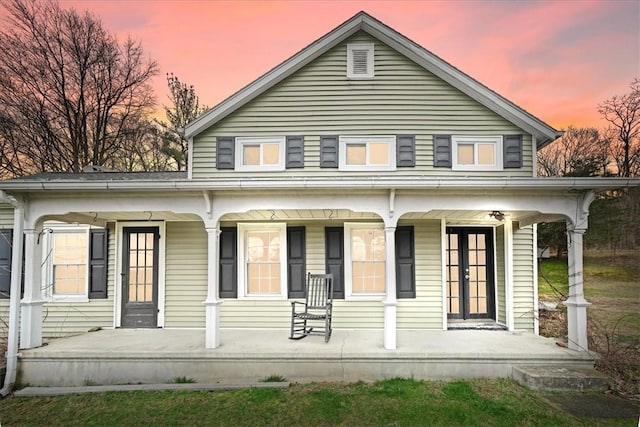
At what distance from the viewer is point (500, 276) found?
6578 mm

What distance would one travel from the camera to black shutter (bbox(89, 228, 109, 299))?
672 cm

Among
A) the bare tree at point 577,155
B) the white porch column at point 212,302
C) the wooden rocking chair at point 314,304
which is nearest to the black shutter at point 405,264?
the wooden rocking chair at point 314,304

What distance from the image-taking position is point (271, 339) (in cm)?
565

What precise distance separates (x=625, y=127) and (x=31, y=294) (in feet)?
63.7

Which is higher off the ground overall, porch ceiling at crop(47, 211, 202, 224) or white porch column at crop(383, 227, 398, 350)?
porch ceiling at crop(47, 211, 202, 224)

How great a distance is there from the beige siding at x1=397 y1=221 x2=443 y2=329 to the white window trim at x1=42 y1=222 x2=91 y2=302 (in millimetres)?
5837

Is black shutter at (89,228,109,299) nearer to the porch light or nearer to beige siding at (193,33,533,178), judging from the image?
beige siding at (193,33,533,178)

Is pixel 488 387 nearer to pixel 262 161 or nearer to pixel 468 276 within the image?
pixel 468 276

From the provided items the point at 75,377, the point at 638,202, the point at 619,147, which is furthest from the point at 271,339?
the point at 619,147

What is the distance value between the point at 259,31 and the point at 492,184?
663 centimetres

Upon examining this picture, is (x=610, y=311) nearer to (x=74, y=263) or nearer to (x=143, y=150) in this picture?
(x=74, y=263)

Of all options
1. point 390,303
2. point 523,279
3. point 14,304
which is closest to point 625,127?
point 523,279

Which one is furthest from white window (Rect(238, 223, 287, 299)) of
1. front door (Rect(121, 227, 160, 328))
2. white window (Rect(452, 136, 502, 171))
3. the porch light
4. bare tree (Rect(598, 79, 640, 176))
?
bare tree (Rect(598, 79, 640, 176))

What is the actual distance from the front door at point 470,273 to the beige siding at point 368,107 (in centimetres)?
167
